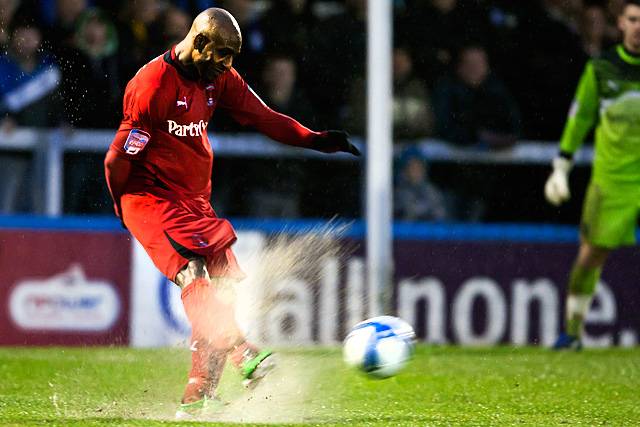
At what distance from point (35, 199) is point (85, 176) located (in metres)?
0.46

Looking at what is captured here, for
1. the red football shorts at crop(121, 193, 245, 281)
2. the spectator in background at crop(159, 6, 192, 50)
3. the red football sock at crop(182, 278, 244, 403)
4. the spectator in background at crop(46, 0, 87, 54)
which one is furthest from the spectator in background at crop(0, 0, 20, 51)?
the red football sock at crop(182, 278, 244, 403)

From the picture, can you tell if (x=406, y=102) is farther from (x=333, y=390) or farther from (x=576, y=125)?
(x=333, y=390)

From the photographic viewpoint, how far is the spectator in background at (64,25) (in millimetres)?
10797

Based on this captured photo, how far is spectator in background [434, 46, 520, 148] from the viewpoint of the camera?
11.7 metres

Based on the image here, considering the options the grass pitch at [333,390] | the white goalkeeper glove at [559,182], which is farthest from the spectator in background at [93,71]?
the white goalkeeper glove at [559,182]

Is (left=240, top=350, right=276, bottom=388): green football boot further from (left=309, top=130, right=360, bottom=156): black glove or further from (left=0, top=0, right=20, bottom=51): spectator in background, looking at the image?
(left=0, top=0, right=20, bottom=51): spectator in background

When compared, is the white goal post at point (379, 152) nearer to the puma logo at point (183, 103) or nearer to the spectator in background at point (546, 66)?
the spectator in background at point (546, 66)

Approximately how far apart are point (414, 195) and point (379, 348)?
5288 mm

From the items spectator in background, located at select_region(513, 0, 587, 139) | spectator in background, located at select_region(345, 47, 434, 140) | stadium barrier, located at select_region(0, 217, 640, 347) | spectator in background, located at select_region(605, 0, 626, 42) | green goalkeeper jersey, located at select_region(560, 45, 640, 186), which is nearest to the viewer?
green goalkeeper jersey, located at select_region(560, 45, 640, 186)

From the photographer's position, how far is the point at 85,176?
11.0 metres

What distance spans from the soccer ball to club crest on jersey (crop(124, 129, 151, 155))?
4.36 feet

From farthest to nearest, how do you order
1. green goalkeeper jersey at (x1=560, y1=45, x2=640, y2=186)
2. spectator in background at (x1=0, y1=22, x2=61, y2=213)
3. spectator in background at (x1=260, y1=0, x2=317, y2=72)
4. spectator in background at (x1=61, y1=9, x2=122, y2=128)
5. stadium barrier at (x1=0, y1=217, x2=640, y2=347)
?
spectator in background at (x1=260, y1=0, x2=317, y2=72) → spectator in background at (x1=0, y1=22, x2=61, y2=213) → stadium barrier at (x1=0, y1=217, x2=640, y2=347) → spectator in background at (x1=61, y1=9, x2=122, y2=128) → green goalkeeper jersey at (x1=560, y1=45, x2=640, y2=186)

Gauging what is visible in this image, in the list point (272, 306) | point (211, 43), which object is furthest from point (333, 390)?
point (272, 306)

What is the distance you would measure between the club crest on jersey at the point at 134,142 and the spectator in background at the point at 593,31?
6847 millimetres
